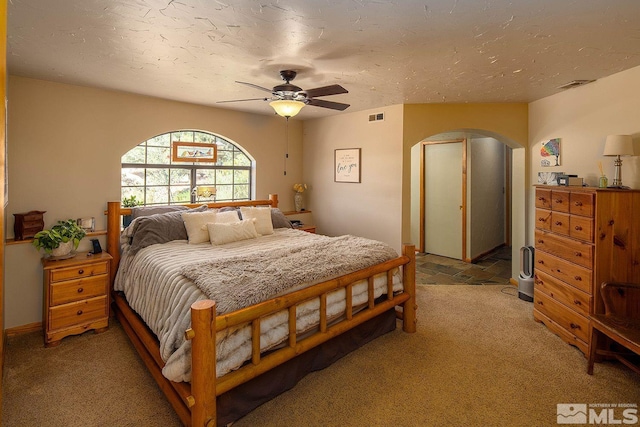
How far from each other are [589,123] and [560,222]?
1.15 meters

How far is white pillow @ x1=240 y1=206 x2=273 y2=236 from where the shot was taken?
4.13 metres

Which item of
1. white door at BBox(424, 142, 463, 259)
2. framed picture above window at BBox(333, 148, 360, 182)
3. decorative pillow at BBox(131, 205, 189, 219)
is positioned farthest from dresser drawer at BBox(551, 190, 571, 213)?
decorative pillow at BBox(131, 205, 189, 219)

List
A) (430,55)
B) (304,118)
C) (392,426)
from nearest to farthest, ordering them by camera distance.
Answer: (392,426) → (430,55) → (304,118)

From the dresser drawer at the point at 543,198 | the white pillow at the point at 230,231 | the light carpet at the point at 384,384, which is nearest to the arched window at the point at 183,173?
the white pillow at the point at 230,231

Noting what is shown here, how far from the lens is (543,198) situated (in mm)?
3312

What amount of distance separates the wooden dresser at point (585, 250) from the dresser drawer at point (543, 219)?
0.05 m

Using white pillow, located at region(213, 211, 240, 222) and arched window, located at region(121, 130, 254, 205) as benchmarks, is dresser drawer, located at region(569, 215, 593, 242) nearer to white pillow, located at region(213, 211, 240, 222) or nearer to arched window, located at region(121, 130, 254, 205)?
white pillow, located at region(213, 211, 240, 222)

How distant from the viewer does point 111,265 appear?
3.57 metres

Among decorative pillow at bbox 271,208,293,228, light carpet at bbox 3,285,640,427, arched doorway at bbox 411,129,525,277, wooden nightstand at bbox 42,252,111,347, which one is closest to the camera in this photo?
light carpet at bbox 3,285,640,427

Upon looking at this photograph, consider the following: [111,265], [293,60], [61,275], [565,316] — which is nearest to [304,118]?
[293,60]

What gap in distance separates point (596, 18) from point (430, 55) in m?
1.01

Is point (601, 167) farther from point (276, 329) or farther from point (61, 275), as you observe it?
point (61, 275)

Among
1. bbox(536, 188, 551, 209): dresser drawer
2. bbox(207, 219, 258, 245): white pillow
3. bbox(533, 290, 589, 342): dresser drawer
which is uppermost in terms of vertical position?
bbox(536, 188, 551, 209): dresser drawer

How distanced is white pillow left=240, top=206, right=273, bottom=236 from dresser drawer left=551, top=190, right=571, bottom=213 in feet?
9.81
